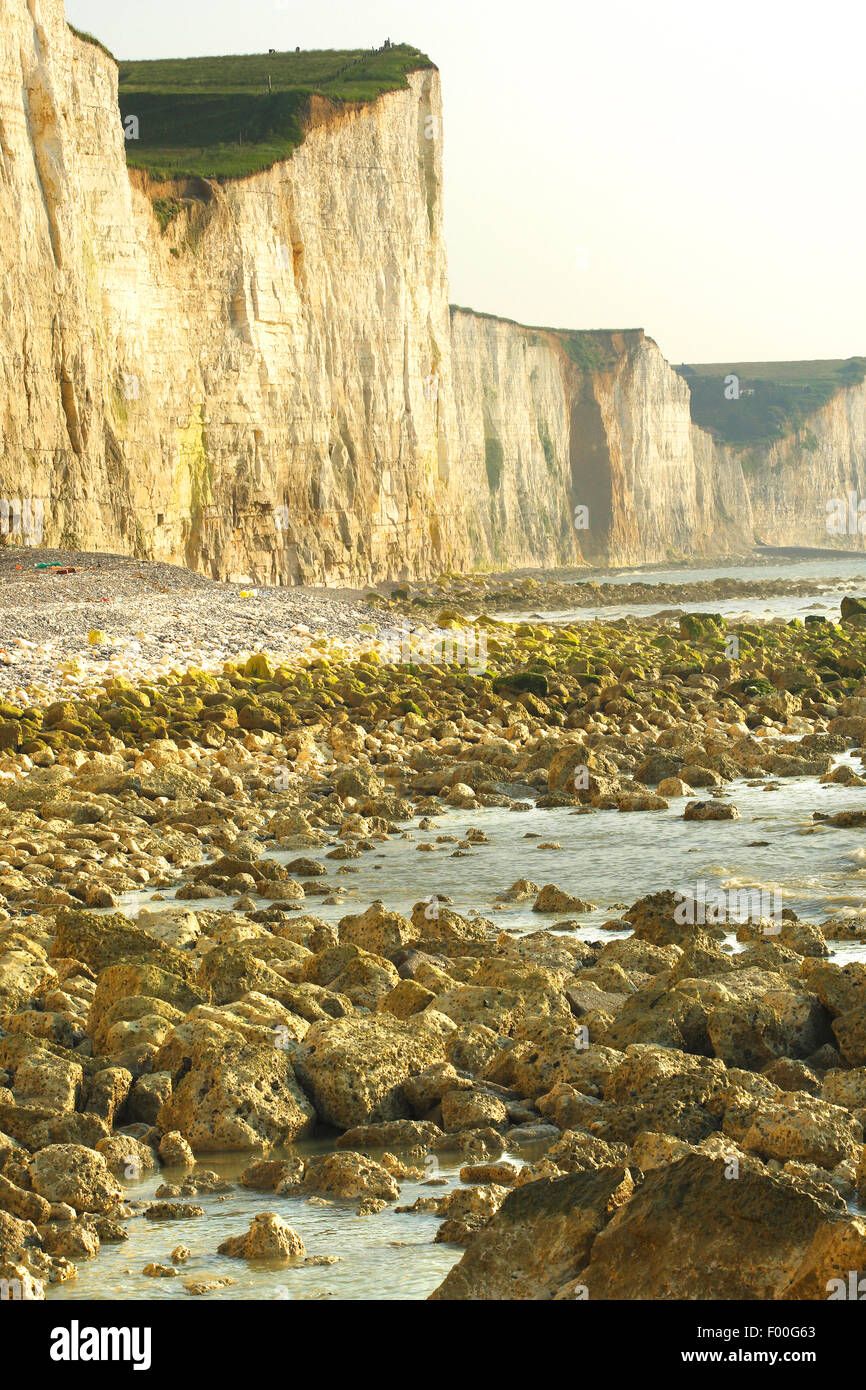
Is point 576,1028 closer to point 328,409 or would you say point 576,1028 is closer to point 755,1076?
point 755,1076

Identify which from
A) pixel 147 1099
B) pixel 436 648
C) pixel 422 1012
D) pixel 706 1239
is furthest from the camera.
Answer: pixel 436 648

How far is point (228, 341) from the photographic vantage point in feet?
116

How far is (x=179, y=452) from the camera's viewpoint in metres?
33.3

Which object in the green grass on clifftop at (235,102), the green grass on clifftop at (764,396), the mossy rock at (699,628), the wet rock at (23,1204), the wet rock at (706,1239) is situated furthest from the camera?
the green grass on clifftop at (764,396)

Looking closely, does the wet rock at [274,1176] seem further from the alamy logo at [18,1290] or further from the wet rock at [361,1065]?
the alamy logo at [18,1290]

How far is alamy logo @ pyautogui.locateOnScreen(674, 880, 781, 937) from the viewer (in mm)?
8469

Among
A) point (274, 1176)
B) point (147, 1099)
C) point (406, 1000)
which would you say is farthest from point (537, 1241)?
point (406, 1000)

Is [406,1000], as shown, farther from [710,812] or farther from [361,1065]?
[710,812]

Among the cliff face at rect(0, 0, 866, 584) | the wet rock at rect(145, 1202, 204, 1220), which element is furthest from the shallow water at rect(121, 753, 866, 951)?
the cliff face at rect(0, 0, 866, 584)

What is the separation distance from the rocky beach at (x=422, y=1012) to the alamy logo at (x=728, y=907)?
0.15ft

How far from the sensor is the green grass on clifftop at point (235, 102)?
37.2 meters
